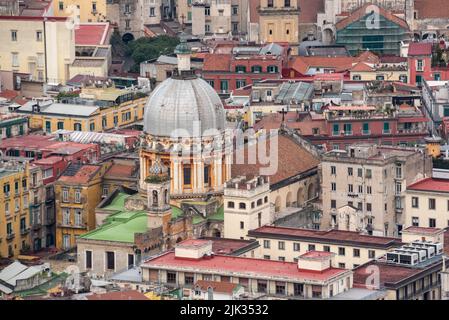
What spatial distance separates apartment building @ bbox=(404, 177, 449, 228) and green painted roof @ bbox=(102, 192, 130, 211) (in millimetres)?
13889

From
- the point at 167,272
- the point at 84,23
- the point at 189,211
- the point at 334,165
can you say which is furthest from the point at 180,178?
the point at 84,23

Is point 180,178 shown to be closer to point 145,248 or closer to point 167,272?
point 145,248

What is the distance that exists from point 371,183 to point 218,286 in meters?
20.2

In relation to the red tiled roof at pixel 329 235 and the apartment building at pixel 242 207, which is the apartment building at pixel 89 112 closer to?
the apartment building at pixel 242 207

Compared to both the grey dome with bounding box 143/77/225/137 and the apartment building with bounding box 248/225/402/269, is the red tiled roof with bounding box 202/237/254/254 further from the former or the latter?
the grey dome with bounding box 143/77/225/137

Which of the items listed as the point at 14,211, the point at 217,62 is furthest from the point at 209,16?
the point at 14,211

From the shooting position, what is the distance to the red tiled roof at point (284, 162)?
8906 cm

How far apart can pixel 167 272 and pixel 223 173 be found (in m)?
15.8

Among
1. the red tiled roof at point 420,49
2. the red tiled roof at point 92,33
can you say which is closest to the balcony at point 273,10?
the red tiled roof at point 92,33

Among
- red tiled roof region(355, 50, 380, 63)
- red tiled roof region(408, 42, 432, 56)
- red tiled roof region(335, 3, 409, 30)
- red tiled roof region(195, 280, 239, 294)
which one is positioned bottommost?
red tiled roof region(195, 280, 239, 294)

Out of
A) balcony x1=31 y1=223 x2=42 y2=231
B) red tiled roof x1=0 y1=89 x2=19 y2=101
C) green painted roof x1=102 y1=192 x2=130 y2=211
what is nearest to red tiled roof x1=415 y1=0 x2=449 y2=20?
red tiled roof x1=0 y1=89 x2=19 y2=101

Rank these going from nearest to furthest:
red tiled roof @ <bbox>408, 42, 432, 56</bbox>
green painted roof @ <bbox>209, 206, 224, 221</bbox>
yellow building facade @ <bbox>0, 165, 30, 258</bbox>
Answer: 1. green painted roof @ <bbox>209, 206, 224, 221</bbox>
2. yellow building facade @ <bbox>0, 165, 30, 258</bbox>
3. red tiled roof @ <bbox>408, 42, 432, 56</bbox>

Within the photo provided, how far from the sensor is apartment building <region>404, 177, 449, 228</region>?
8469 centimetres

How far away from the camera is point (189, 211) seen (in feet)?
281
